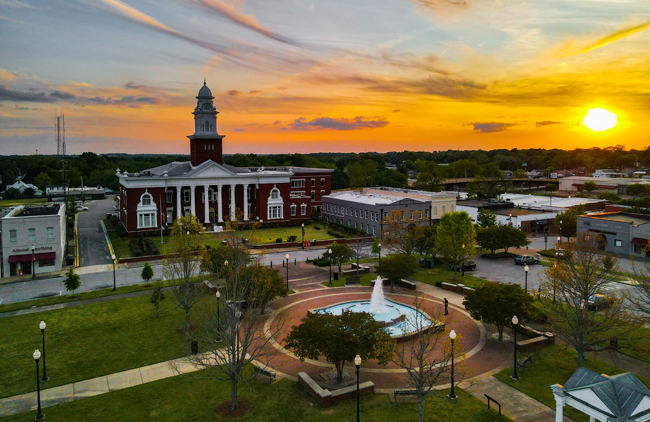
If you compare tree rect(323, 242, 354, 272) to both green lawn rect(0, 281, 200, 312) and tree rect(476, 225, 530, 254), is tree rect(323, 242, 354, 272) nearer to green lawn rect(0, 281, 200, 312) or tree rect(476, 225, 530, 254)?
green lawn rect(0, 281, 200, 312)

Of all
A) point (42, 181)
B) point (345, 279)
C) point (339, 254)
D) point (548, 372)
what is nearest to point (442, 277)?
point (345, 279)

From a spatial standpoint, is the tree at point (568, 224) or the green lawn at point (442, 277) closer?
the green lawn at point (442, 277)

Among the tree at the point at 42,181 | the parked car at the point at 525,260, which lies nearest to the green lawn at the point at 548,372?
the parked car at the point at 525,260

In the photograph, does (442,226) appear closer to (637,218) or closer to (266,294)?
(266,294)

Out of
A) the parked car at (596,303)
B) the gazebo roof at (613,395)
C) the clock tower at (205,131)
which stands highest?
the clock tower at (205,131)

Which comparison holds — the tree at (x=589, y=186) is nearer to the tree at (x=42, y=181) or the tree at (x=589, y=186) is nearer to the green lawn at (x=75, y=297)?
the green lawn at (x=75, y=297)

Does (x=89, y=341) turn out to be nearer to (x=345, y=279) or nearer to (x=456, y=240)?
(x=345, y=279)

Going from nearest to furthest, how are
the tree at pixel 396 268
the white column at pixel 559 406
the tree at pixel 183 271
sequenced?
the white column at pixel 559 406
the tree at pixel 183 271
the tree at pixel 396 268
